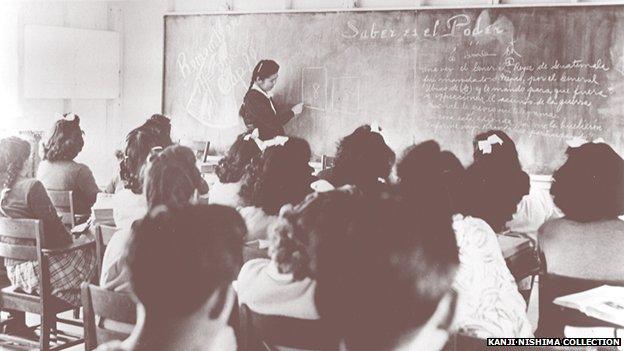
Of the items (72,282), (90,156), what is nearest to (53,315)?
(72,282)

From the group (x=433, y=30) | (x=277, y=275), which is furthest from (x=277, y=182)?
(x=433, y=30)

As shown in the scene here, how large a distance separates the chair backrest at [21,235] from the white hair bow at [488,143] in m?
1.80

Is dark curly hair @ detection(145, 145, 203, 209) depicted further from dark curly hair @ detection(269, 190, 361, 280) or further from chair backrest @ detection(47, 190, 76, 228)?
chair backrest @ detection(47, 190, 76, 228)

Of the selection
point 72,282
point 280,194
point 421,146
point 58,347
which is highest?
point 421,146

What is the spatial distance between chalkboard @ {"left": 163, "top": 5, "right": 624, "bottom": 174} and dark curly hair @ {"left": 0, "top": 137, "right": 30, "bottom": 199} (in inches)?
104

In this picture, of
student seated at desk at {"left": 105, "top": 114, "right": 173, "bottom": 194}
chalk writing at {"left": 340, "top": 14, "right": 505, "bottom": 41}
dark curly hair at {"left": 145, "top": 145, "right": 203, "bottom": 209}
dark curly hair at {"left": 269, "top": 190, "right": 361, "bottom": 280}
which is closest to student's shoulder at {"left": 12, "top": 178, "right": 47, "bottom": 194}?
student seated at desk at {"left": 105, "top": 114, "right": 173, "bottom": 194}

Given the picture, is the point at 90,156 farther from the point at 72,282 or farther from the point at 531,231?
the point at 531,231

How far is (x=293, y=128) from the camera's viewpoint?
5.54 meters

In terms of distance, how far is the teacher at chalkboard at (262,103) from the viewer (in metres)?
5.27

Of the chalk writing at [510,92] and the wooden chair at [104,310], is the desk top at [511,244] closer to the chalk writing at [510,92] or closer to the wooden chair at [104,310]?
the wooden chair at [104,310]

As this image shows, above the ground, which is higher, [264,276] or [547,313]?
[264,276]

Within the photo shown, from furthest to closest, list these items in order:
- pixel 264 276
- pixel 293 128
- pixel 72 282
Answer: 1. pixel 293 128
2. pixel 72 282
3. pixel 264 276

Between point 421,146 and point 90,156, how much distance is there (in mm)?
4444

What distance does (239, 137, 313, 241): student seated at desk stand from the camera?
2.46m
